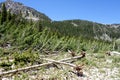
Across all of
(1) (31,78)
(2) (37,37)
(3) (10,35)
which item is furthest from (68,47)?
(1) (31,78)

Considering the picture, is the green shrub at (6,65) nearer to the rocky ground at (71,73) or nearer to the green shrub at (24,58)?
the green shrub at (24,58)

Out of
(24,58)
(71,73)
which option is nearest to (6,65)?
(24,58)


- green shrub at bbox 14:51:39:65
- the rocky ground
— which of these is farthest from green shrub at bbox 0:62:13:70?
the rocky ground

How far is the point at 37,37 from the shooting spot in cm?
1864

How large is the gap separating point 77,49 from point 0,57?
9.26 m

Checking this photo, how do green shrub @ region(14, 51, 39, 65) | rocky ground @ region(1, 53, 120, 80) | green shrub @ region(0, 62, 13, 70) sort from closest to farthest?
rocky ground @ region(1, 53, 120, 80) < green shrub @ region(0, 62, 13, 70) < green shrub @ region(14, 51, 39, 65)

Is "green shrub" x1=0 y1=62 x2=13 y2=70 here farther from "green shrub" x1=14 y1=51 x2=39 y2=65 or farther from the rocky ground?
the rocky ground

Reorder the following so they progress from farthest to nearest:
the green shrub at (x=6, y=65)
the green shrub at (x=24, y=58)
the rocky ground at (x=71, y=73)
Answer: the green shrub at (x=24, y=58), the green shrub at (x=6, y=65), the rocky ground at (x=71, y=73)

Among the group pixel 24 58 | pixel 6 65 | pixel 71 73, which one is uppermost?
pixel 24 58

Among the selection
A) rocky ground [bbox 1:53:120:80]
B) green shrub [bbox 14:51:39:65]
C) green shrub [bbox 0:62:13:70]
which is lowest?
rocky ground [bbox 1:53:120:80]

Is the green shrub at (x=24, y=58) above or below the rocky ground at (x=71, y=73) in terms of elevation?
above

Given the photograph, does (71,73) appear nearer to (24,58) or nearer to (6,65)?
(24,58)

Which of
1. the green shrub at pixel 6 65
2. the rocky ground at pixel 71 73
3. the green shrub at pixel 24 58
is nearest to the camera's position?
the rocky ground at pixel 71 73

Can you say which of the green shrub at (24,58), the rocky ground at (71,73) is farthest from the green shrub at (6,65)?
the rocky ground at (71,73)
